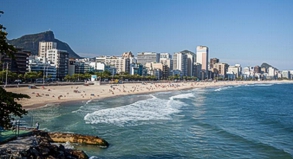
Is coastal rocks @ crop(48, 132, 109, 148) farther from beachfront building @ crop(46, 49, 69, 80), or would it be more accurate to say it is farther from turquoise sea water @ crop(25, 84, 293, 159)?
beachfront building @ crop(46, 49, 69, 80)

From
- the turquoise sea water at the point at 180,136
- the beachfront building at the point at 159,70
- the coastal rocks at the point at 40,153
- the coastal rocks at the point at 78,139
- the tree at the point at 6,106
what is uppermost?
the beachfront building at the point at 159,70

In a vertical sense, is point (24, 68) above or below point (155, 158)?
above

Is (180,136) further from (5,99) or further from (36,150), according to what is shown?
(5,99)

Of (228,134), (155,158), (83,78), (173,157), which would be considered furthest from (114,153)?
(83,78)

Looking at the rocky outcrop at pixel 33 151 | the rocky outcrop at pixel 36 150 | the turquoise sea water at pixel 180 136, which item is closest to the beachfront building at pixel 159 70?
the turquoise sea water at pixel 180 136

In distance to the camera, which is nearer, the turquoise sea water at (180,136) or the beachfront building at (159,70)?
the turquoise sea water at (180,136)

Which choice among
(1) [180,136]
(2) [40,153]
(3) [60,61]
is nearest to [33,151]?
(2) [40,153]

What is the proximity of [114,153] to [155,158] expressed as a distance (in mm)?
2456

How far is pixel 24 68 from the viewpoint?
286 ft

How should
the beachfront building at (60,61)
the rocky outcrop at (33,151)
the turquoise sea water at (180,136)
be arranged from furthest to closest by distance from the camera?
the beachfront building at (60,61), the turquoise sea water at (180,136), the rocky outcrop at (33,151)

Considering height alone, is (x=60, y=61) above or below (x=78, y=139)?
above

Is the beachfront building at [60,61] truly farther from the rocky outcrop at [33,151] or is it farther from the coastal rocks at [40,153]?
the coastal rocks at [40,153]

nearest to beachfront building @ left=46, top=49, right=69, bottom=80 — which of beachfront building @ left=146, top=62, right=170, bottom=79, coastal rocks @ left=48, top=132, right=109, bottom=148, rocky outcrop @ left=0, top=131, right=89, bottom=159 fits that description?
beachfront building @ left=146, top=62, right=170, bottom=79

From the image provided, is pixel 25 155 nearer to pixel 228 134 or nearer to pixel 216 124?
pixel 228 134
